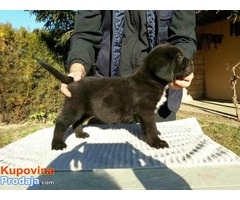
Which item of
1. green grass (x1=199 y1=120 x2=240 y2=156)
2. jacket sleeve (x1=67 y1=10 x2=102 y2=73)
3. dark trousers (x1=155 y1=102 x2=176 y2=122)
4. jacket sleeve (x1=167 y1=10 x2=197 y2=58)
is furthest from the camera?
green grass (x1=199 y1=120 x2=240 y2=156)

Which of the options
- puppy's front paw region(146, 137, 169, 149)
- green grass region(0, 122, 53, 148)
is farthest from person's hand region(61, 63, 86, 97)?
green grass region(0, 122, 53, 148)

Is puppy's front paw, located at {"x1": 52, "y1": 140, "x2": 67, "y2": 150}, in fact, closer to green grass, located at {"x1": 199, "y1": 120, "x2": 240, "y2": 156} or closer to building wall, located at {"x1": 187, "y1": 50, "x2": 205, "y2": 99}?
green grass, located at {"x1": 199, "y1": 120, "x2": 240, "y2": 156}

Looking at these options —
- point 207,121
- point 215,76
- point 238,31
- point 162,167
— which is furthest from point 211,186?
point 215,76

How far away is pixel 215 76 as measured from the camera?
426 inches

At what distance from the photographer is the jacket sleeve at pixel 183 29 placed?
9.15ft

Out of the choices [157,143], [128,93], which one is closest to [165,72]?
[128,93]

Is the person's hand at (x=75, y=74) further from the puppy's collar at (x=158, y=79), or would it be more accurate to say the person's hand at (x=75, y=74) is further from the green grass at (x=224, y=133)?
the green grass at (x=224, y=133)

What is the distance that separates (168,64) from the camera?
241 centimetres

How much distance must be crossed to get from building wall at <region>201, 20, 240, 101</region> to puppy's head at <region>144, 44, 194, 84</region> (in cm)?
760

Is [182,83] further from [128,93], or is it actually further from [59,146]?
[59,146]

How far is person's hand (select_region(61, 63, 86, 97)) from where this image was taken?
2387 millimetres

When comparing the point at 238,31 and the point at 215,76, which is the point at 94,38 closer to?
the point at 238,31
